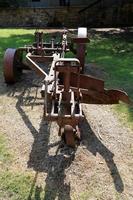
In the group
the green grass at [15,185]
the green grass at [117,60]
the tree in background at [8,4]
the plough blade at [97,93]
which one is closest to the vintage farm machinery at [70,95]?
the plough blade at [97,93]

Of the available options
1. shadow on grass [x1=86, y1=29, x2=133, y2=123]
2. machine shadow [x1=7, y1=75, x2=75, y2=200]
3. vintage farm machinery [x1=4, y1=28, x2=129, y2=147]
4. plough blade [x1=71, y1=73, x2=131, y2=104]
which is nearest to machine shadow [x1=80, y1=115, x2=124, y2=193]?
vintage farm machinery [x1=4, y1=28, x2=129, y2=147]

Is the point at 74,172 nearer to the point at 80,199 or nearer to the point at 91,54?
the point at 80,199

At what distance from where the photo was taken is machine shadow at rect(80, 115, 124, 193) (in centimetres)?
527

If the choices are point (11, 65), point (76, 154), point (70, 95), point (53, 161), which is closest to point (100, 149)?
point (76, 154)

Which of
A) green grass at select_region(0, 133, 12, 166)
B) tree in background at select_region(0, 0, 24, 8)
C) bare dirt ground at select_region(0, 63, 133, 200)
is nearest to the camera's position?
bare dirt ground at select_region(0, 63, 133, 200)

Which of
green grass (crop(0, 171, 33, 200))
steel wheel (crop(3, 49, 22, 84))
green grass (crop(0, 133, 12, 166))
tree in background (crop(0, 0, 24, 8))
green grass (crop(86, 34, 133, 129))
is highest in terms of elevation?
tree in background (crop(0, 0, 24, 8))

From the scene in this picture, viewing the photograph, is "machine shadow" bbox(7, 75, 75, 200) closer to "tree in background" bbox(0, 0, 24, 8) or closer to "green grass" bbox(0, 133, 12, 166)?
"green grass" bbox(0, 133, 12, 166)

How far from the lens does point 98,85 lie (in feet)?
20.5

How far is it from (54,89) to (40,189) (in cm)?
143

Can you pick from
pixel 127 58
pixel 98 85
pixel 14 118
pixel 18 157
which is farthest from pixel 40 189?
pixel 127 58

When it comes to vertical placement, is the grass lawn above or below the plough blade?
below

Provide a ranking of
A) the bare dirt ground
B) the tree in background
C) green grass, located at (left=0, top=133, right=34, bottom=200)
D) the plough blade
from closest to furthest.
Result: green grass, located at (left=0, top=133, right=34, bottom=200) → the bare dirt ground → the plough blade → the tree in background

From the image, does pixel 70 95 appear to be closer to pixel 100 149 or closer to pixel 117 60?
pixel 100 149

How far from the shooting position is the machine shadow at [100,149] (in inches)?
207
